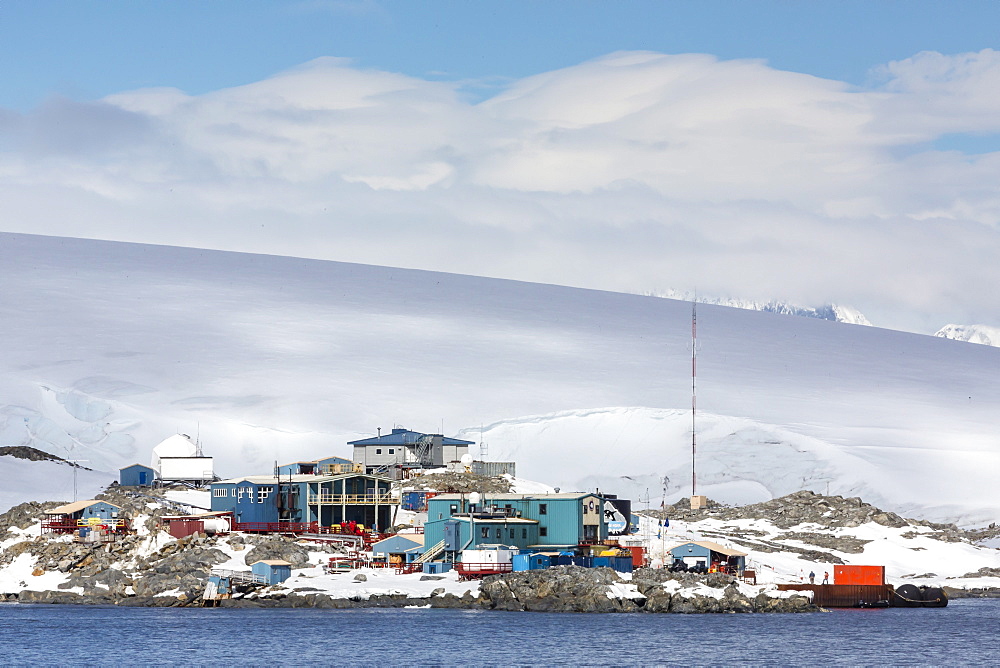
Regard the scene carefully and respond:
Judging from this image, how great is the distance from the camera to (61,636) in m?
58.6

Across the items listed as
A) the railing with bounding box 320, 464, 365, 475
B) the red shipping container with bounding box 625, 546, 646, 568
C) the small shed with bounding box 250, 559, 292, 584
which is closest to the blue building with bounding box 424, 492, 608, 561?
the red shipping container with bounding box 625, 546, 646, 568

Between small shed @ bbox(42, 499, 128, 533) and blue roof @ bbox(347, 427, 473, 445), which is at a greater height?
blue roof @ bbox(347, 427, 473, 445)

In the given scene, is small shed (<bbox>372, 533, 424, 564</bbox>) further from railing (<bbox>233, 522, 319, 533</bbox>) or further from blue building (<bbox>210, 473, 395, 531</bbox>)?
blue building (<bbox>210, 473, 395, 531</bbox>)

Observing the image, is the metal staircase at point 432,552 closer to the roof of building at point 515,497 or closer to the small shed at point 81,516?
the roof of building at point 515,497

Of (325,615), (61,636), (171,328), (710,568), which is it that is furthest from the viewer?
(171,328)

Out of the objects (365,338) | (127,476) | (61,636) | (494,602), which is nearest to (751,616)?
(494,602)

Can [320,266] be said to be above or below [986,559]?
above

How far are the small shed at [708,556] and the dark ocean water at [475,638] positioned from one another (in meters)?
6.10

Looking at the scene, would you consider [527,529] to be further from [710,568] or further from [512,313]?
[512,313]

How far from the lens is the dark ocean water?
52406mm

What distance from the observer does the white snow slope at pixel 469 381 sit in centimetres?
9756

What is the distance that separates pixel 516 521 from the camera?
73.4 m

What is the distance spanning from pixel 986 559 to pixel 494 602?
100ft

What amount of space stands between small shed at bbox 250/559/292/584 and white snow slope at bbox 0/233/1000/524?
24.1 meters
